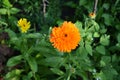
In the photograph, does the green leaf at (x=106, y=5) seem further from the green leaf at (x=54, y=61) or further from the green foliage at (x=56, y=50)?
the green leaf at (x=54, y=61)

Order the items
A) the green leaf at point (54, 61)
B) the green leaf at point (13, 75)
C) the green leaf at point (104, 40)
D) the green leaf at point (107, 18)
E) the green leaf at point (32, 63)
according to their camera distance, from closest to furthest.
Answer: the green leaf at point (54, 61), the green leaf at point (32, 63), the green leaf at point (13, 75), the green leaf at point (104, 40), the green leaf at point (107, 18)

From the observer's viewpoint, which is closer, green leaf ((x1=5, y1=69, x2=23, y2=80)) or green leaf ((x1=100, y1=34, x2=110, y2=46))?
green leaf ((x1=5, y1=69, x2=23, y2=80))

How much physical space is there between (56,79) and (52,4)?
2.50 feet

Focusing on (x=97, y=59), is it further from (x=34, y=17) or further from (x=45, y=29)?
(x=34, y=17)

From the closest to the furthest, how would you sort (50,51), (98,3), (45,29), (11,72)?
(50,51) → (11,72) → (45,29) → (98,3)

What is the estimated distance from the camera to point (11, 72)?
7.86 ft

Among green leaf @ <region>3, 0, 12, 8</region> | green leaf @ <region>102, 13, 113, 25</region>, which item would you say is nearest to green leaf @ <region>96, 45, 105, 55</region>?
green leaf @ <region>102, 13, 113, 25</region>

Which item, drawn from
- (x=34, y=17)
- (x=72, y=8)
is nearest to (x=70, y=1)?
(x=72, y=8)

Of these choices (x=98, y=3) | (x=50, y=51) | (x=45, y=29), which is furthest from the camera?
(x=98, y=3)

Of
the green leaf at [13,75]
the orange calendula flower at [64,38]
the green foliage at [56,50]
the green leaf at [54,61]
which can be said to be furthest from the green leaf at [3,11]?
the orange calendula flower at [64,38]

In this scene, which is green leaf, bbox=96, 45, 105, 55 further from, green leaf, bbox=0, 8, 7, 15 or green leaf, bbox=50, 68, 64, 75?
green leaf, bbox=0, 8, 7, 15

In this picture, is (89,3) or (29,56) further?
(89,3)

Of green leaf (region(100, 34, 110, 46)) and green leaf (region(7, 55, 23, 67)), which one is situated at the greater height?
green leaf (region(100, 34, 110, 46))

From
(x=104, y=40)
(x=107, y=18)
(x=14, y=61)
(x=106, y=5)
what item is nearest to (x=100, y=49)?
(x=104, y=40)
